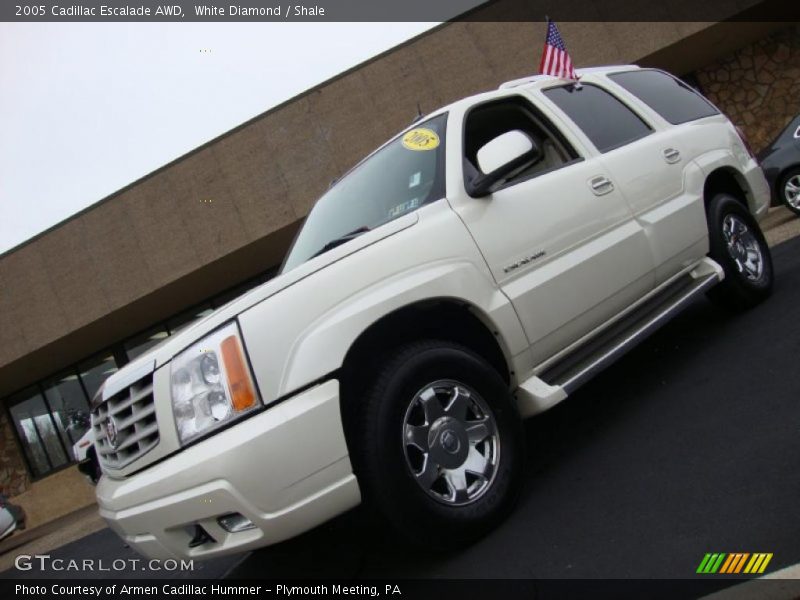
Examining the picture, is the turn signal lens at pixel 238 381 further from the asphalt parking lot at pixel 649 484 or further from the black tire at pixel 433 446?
the asphalt parking lot at pixel 649 484

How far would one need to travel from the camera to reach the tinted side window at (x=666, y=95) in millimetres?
5043

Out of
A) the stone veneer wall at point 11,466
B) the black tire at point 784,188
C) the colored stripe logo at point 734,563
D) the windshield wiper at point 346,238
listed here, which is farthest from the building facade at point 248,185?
the colored stripe logo at point 734,563

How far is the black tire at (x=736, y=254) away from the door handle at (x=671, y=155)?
479mm

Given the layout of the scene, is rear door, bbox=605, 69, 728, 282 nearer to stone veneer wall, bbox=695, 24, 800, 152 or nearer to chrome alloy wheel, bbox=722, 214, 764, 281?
chrome alloy wheel, bbox=722, 214, 764, 281

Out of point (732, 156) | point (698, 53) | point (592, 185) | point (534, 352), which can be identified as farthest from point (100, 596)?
point (698, 53)

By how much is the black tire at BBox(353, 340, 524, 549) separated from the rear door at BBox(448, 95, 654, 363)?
485 mm

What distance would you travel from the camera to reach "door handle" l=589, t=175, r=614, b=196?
395 cm

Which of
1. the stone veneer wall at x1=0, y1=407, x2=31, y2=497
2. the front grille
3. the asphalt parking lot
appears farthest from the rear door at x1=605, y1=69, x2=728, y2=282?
the stone veneer wall at x1=0, y1=407, x2=31, y2=497

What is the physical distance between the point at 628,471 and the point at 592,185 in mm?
1610

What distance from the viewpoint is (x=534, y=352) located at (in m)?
3.37

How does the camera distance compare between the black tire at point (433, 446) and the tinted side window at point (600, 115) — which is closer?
the black tire at point (433, 446)

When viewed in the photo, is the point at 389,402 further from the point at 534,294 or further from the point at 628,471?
the point at 628,471

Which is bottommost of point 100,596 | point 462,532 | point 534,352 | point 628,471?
point 100,596

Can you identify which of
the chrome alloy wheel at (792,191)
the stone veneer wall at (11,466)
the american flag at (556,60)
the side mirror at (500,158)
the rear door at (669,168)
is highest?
the american flag at (556,60)
